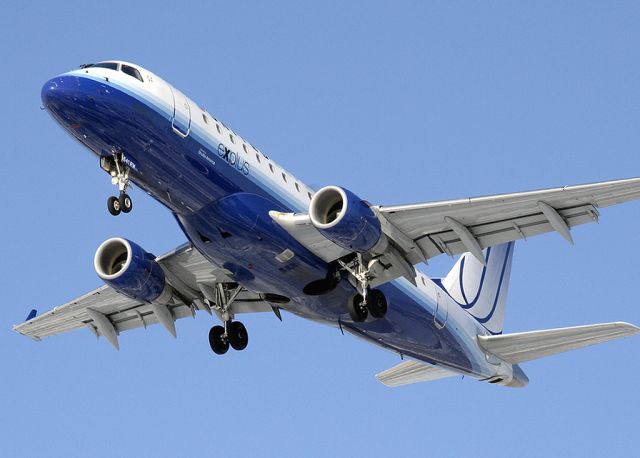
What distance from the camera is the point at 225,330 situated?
3600 cm

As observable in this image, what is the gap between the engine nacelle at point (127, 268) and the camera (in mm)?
33594

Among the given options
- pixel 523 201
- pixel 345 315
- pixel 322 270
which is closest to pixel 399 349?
pixel 345 315

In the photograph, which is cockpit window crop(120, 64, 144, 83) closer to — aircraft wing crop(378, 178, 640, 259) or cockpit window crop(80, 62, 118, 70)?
cockpit window crop(80, 62, 118, 70)

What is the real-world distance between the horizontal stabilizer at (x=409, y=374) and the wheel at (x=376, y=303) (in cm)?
741

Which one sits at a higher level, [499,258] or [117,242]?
[499,258]

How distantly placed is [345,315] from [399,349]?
313cm

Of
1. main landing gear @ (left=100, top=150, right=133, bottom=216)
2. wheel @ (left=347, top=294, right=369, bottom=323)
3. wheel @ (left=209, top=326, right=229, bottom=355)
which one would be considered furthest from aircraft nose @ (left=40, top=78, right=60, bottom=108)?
wheel @ (left=347, top=294, right=369, bottom=323)

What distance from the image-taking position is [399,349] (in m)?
37.2

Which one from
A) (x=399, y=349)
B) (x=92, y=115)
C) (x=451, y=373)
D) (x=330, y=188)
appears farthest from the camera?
(x=451, y=373)

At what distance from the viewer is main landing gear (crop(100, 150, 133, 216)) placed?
3017 cm

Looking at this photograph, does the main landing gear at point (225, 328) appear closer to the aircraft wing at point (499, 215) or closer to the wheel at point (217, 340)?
the wheel at point (217, 340)

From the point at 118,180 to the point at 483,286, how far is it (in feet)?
54.2

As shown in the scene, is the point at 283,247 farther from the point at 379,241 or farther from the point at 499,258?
the point at 499,258

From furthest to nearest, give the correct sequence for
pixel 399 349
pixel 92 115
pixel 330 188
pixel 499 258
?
pixel 499 258, pixel 399 349, pixel 330 188, pixel 92 115
